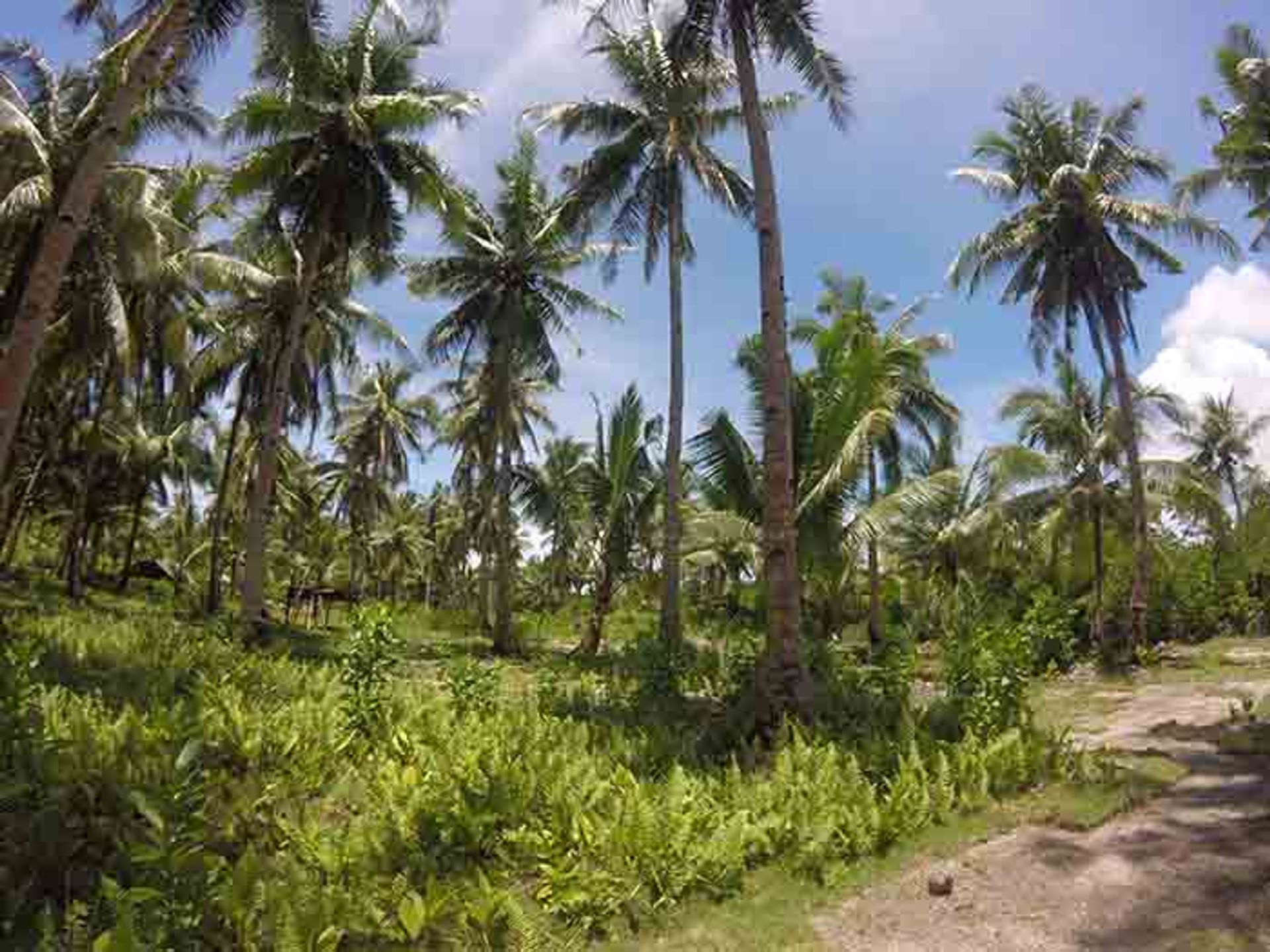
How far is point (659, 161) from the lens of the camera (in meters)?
17.7

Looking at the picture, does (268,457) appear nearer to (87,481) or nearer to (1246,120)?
(87,481)

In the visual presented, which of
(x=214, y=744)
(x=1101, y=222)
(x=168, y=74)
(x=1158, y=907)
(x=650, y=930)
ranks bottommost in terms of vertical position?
(x=650, y=930)

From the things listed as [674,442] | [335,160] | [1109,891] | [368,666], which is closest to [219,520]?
[335,160]

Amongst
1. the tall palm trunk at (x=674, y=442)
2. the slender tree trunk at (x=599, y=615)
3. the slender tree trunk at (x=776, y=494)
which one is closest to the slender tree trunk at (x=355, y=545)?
the slender tree trunk at (x=599, y=615)

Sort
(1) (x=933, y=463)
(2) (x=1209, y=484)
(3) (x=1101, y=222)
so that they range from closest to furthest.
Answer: (3) (x=1101, y=222) → (2) (x=1209, y=484) → (1) (x=933, y=463)

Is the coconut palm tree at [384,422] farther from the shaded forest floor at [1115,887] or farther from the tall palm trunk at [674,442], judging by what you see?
the shaded forest floor at [1115,887]

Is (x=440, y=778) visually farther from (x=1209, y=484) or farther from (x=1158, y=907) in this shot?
(x=1209, y=484)

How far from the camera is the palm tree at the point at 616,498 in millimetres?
18312

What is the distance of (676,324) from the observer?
57.1ft

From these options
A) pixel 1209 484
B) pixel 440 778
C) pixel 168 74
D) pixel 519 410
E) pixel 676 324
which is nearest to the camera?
pixel 440 778

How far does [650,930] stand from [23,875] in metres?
4.04

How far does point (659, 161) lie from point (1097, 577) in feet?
52.0

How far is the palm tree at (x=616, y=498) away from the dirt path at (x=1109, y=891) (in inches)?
502

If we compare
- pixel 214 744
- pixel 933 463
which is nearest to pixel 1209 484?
pixel 933 463
